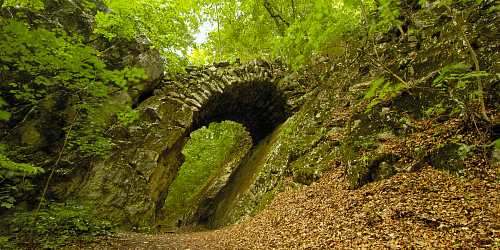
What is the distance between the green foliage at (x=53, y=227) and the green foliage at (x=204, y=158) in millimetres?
11118

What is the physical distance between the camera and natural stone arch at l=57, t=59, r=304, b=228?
630 cm

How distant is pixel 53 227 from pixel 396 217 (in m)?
5.67

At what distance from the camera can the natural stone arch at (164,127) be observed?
6.30 metres

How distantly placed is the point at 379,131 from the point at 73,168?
777 cm

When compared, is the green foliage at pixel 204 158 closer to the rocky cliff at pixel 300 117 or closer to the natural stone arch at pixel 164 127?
the natural stone arch at pixel 164 127

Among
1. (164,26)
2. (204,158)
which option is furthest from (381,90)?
(204,158)

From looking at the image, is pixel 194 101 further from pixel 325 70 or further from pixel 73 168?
pixel 325 70

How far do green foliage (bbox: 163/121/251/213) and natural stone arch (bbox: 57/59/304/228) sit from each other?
15.0 ft

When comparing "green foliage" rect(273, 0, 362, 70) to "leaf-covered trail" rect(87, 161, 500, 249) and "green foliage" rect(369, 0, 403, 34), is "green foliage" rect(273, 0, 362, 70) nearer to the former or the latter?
"green foliage" rect(369, 0, 403, 34)

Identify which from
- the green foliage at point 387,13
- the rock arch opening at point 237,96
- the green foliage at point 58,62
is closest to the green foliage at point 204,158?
the rock arch opening at point 237,96

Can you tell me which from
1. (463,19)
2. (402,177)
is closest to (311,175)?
(402,177)

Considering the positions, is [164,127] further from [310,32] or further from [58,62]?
[310,32]

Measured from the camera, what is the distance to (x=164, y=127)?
760 centimetres

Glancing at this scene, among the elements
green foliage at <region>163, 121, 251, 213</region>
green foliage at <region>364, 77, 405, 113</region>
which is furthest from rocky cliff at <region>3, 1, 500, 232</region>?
green foliage at <region>163, 121, 251, 213</region>
